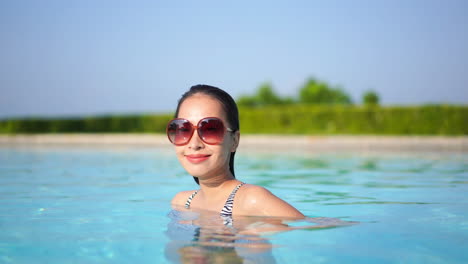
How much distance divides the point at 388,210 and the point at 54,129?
1249 inches

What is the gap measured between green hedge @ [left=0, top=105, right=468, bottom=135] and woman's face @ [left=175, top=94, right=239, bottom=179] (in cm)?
2354

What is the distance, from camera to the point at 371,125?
85.9ft

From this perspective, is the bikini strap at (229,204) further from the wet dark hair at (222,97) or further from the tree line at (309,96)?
the tree line at (309,96)

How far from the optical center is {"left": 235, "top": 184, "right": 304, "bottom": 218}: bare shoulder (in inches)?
132

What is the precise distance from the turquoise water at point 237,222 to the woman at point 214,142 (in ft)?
0.56

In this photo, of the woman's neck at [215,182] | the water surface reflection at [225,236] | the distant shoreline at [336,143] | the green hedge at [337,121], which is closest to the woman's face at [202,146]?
the woman's neck at [215,182]

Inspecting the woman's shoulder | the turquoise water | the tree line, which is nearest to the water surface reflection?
the turquoise water

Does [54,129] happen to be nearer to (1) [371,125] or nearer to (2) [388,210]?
(1) [371,125]

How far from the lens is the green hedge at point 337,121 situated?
24.6 m

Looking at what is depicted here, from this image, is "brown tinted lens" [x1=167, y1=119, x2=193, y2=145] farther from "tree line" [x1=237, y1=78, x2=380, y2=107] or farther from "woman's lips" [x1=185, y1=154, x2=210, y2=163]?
"tree line" [x1=237, y1=78, x2=380, y2=107]

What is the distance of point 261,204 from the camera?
3.36 metres

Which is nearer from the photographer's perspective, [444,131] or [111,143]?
[111,143]

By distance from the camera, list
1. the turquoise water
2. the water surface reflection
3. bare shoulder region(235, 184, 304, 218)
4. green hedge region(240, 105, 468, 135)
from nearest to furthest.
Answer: the water surface reflection → the turquoise water → bare shoulder region(235, 184, 304, 218) → green hedge region(240, 105, 468, 135)

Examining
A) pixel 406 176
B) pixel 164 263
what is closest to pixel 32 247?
pixel 164 263
